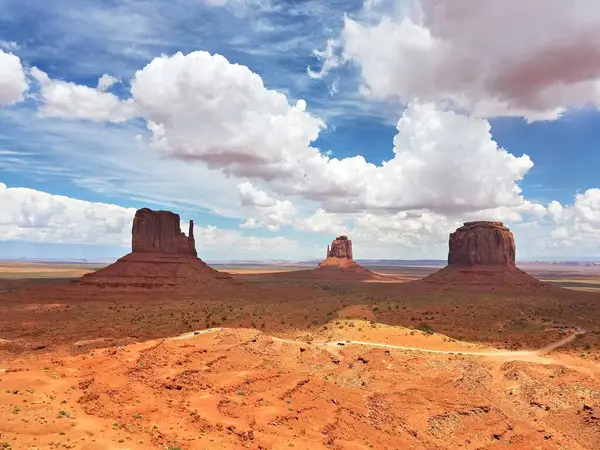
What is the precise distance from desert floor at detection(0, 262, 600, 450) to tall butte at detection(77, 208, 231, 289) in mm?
42978

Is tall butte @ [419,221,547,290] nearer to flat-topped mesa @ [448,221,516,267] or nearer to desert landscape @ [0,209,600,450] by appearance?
flat-topped mesa @ [448,221,516,267]

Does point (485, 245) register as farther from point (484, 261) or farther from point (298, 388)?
point (298, 388)

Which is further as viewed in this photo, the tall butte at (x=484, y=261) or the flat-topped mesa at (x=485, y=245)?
the flat-topped mesa at (x=485, y=245)

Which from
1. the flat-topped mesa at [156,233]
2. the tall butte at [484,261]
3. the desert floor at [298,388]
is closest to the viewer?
the desert floor at [298,388]

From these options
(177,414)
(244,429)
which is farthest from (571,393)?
(177,414)

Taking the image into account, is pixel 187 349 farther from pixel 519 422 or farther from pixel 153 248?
pixel 153 248

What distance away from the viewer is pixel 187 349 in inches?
1366

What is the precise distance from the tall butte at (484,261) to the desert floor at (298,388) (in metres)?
64.8

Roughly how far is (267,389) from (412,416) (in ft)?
31.4

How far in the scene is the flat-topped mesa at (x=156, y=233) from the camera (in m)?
107

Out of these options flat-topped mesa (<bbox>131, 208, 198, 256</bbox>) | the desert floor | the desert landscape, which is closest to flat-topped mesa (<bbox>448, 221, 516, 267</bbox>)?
the desert landscape

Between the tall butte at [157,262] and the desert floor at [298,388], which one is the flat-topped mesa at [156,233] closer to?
the tall butte at [157,262]

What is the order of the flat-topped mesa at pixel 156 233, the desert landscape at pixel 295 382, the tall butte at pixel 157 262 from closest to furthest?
the desert landscape at pixel 295 382
the tall butte at pixel 157 262
the flat-topped mesa at pixel 156 233

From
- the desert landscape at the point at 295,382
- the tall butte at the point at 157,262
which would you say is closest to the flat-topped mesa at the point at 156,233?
the tall butte at the point at 157,262
